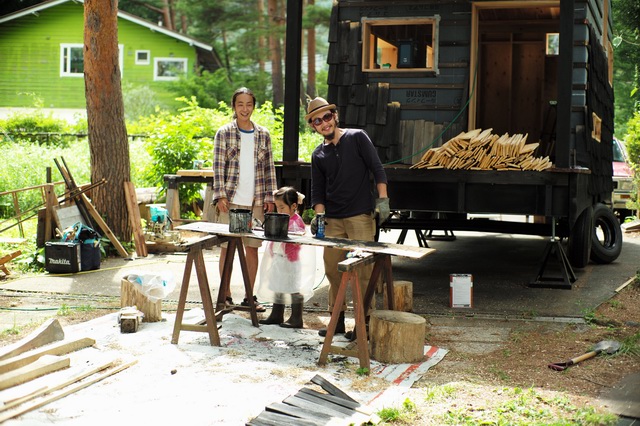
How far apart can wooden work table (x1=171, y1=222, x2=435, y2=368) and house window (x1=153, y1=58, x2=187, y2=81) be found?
92.6 ft

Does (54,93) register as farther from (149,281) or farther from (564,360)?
(564,360)

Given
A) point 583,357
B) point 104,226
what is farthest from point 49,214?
point 583,357

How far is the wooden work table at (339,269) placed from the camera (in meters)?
5.82

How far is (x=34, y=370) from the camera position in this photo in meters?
5.25

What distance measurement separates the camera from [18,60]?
114 ft

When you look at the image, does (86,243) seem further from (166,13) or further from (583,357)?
(166,13)

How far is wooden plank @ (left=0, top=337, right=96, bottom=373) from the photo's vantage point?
5.25 m

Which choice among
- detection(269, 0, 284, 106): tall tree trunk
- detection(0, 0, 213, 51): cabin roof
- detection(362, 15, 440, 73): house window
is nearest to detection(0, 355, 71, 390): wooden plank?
detection(362, 15, 440, 73): house window

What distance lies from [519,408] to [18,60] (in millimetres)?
33630

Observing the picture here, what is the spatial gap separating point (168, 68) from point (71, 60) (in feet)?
13.0

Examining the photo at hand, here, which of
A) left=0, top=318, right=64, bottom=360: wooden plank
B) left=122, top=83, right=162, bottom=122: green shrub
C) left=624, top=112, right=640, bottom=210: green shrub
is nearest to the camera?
left=0, top=318, right=64, bottom=360: wooden plank

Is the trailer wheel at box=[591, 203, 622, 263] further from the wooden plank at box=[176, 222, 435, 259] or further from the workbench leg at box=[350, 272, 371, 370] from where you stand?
the workbench leg at box=[350, 272, 371, 370]

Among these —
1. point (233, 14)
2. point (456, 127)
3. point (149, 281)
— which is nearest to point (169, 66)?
point (233, 14)

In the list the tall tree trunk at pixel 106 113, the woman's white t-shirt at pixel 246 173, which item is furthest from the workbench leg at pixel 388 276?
the tall tree trunk at pixel 106 113
